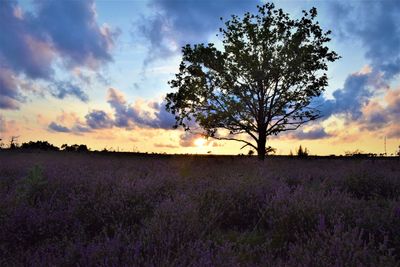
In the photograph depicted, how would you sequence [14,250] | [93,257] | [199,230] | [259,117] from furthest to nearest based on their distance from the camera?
[259,117] → [199,230] → [14,250] → [93,257]

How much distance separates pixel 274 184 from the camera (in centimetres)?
704

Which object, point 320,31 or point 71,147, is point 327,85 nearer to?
point 320,31

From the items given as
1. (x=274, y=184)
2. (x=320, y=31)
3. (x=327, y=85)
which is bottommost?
(x=274, y=184)

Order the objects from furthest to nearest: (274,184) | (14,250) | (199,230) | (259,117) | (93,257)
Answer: (259,117) < (274,184) < (199,230) < (14,250) < (93,257)

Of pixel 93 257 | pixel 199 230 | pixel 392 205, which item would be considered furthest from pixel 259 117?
pixel 93 257

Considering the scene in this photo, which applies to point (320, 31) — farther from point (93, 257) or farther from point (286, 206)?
point (93, 257)

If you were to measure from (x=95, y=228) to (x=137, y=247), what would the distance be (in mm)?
1748

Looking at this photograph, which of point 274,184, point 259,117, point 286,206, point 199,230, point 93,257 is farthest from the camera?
point 259,117

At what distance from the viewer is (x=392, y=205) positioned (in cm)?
526

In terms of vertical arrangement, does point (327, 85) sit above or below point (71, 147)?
above

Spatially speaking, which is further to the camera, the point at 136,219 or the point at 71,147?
the point at 71,147

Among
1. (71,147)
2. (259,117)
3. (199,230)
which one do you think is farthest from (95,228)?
(71,147)

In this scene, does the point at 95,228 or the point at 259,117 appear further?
the point at 259,117

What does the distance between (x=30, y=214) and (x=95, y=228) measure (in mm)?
769
